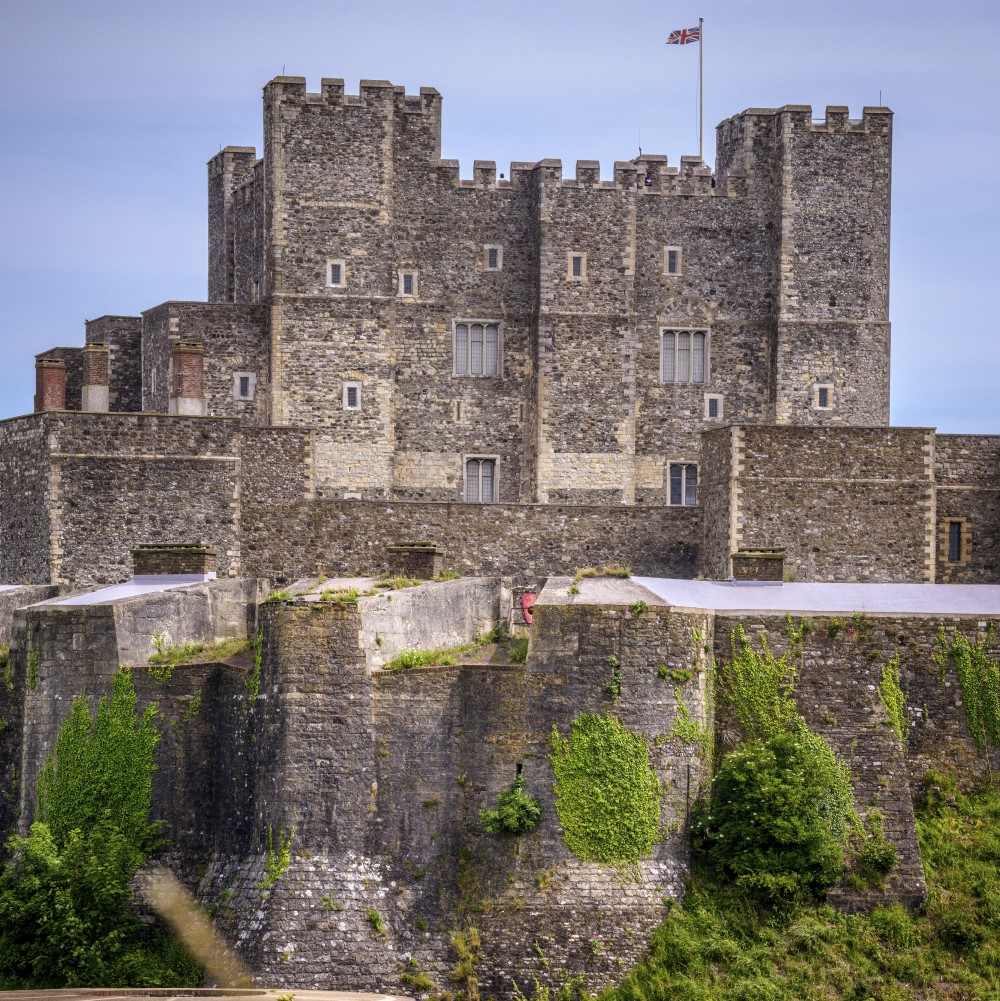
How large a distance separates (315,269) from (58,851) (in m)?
23.9

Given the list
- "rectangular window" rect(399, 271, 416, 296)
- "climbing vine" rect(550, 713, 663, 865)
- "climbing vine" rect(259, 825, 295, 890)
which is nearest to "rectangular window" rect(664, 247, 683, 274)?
"rectangular window" rect(399, 271, 416, 296)

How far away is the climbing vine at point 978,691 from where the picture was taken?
3897 centimetres

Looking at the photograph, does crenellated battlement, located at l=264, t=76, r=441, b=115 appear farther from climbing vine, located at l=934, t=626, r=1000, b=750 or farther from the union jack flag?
climbing vine, located at l=934, t=626, r=1000, b=750

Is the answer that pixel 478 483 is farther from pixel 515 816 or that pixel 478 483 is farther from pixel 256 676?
pixel 515 816

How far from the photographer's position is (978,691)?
3900 cm

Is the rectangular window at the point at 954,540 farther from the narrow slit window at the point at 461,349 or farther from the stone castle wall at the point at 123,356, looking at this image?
the stone castle wall at the point at 123,356

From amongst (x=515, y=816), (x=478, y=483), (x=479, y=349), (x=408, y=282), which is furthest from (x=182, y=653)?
(x=479, y=349)

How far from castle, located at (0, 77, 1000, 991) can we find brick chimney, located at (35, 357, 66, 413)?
4.0 inches

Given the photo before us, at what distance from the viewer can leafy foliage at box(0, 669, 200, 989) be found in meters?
36.3

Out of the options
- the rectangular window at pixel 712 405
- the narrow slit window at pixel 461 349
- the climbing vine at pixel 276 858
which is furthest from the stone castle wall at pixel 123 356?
the climbing vine at pixel 276 858

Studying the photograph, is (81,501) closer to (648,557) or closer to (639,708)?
(648,557)

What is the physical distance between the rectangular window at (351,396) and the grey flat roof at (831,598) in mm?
18418

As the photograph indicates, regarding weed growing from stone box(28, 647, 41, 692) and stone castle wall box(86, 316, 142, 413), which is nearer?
weed growing from stone box(28, 647, 41, 692)

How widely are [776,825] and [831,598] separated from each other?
18.2 ft
